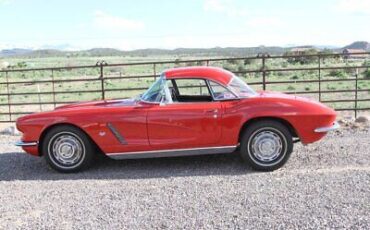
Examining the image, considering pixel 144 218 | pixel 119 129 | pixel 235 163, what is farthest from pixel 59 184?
pixel 235 163

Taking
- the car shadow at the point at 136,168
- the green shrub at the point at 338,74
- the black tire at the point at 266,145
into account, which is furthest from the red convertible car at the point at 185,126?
the green shrub at the point at 338,74

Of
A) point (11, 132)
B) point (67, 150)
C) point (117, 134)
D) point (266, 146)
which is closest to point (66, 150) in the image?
point (67, 150)

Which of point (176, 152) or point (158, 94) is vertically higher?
point (158, 94)

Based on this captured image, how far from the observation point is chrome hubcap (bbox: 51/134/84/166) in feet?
21.1

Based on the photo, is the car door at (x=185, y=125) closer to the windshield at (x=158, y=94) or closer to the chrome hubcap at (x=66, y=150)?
the windshield at (x=158, y=94)

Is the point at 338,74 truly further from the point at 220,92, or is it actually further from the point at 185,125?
the point at 185,125

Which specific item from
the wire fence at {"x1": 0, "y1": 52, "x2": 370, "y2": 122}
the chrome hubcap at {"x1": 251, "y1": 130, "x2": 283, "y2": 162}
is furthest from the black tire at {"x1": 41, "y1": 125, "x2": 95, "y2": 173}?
the wire fence at {"x1": 0, "y1": 52, "x2": 370, "y2": 122}

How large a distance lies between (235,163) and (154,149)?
1.14 meters

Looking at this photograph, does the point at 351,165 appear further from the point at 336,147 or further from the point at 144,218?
the point at 144,218

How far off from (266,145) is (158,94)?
1.54 metres

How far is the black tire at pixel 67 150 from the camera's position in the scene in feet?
21.0

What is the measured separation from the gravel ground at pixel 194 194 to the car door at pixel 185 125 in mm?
387

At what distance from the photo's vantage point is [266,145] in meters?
6.17

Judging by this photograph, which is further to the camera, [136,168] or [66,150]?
[136,168]
